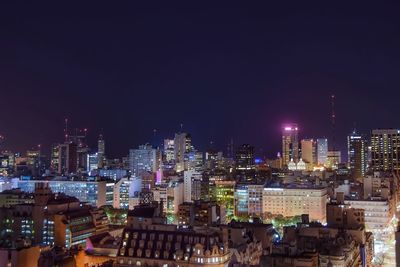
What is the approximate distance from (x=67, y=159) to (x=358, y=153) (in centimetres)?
6375

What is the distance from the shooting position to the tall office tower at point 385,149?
315ft

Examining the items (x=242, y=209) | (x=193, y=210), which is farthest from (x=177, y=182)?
(x=193, y=210)

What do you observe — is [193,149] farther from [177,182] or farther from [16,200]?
[16,200]

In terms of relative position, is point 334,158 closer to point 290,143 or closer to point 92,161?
point 290,143

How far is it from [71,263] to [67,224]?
12.2 metres

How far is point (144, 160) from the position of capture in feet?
364

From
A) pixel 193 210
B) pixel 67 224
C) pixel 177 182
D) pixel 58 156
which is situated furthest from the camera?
pixel 58 156

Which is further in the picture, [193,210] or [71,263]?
[193,210]

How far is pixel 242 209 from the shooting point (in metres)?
68.0

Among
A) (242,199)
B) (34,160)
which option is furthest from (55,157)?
(242,199)

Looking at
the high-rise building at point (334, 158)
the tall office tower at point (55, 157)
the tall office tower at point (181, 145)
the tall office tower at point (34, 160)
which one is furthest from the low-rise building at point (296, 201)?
the tall office tower at point (34, 160)

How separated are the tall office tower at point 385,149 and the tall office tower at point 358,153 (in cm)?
464

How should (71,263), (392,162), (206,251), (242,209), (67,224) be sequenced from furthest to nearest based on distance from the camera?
1. (392,162)
2. (242,209)
3. (67,224)
4. (71,263)
5. (206,251)

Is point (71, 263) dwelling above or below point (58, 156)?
below
